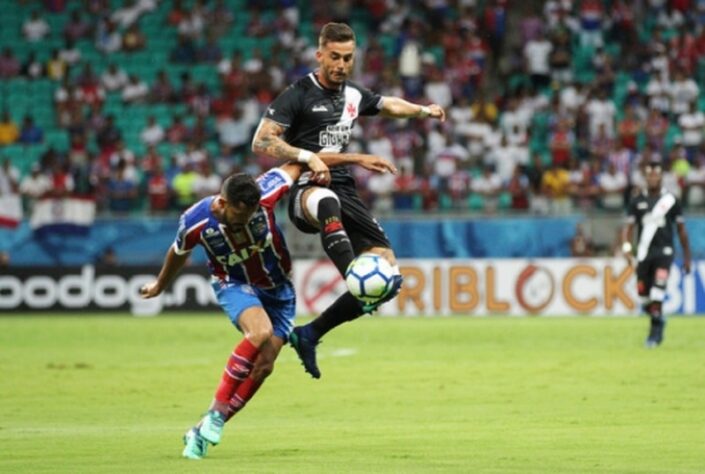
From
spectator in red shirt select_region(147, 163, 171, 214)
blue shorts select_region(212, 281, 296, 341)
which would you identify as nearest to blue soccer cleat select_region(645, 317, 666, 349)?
blue shorts select_region(212, 281, 296, 341)

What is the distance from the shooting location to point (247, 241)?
35.5ft

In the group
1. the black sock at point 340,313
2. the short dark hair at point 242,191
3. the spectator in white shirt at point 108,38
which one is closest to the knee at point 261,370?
the black sock at point 340,313

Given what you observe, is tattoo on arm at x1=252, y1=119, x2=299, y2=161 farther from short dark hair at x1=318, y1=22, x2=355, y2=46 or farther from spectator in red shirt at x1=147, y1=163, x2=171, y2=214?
spectator in red shirt at x1=147, y1=163, x2=171, y2=214

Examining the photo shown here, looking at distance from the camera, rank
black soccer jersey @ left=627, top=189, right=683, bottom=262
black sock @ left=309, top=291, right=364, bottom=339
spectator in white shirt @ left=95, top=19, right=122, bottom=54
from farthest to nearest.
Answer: spectator in white shirt @ left=95, top=19, right=122, bottom=54 < black soccer jersey @ left=627, top=189, right=683, bottom=262 < black sock @ left=309, top=291, right=364, bottom=339

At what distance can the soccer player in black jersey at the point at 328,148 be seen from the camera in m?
11.7

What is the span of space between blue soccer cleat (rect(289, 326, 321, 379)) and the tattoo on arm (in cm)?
132

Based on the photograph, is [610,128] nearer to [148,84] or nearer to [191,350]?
[148,84]

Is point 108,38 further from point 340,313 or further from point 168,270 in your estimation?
point 168,270

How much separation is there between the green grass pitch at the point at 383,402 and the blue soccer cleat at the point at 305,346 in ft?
1.88

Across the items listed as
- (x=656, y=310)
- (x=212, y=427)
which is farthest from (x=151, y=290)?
(x=656, y=310)

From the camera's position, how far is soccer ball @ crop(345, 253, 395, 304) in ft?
36.1

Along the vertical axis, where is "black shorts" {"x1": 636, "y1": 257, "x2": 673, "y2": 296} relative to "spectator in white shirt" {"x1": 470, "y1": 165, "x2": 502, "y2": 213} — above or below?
above

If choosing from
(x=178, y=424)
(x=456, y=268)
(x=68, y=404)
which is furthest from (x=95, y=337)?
(x=178, y=424)

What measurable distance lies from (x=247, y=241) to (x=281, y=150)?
1.20 m
